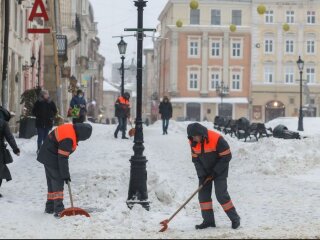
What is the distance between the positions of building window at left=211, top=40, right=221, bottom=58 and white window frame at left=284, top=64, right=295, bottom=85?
6.69m

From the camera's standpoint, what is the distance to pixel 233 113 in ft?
215

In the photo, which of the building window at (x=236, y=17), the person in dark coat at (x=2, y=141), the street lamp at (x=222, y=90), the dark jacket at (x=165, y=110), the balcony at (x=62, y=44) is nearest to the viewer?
the person in dark coat at (x=2, y=141)

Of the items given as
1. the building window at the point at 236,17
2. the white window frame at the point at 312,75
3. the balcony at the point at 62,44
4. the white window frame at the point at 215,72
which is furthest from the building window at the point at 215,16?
the balcony at the point at 62,44

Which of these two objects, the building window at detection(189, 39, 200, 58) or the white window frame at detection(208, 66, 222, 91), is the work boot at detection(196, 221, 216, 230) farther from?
the building window at detection(189, 39, 200, 58)

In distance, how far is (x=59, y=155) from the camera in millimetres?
8820

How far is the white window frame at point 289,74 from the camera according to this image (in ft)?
217

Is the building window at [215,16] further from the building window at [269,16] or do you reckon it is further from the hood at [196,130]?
the hood at [196,130]

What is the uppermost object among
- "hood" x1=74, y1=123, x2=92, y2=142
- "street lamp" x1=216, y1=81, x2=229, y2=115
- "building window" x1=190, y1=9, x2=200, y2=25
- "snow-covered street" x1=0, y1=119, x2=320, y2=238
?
"building window" x1=190, y1=9, x2=200, y2=25

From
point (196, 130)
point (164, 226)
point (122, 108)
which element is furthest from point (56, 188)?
point (122, 108)

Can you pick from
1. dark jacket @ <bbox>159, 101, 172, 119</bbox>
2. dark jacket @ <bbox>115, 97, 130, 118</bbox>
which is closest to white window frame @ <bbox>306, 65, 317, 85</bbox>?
dark jacket @ <bbox>159, 101, 172, 119</bbox>

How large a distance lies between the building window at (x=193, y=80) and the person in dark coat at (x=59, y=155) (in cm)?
5740

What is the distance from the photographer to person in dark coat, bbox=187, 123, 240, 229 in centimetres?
831

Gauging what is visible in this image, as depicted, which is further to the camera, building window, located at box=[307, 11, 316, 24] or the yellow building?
building window, located at box=[307, 11, 316, 24]

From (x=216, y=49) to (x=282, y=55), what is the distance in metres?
6.39
